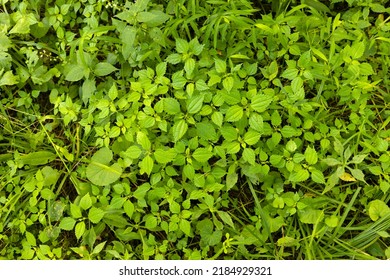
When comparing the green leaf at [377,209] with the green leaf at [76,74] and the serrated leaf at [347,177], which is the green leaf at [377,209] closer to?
the serrated leaf at [347,177]

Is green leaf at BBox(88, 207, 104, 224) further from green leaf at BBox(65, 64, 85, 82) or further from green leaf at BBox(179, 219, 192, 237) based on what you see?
green leaf at BBox(65, 64, 85, 82)

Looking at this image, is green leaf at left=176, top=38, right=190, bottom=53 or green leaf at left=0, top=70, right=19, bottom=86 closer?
green leaf at left=176, top=38, right=190, bottom=53

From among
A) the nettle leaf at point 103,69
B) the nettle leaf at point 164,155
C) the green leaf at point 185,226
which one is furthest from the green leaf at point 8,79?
the green leaf at point 185,226

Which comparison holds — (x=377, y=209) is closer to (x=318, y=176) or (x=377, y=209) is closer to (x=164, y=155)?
(x=318, y=176)

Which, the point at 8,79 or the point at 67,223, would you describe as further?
the point at 8,79

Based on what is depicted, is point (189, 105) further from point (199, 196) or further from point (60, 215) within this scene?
point (60, 215)

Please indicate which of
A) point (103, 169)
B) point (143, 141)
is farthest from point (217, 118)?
point (103, 169)

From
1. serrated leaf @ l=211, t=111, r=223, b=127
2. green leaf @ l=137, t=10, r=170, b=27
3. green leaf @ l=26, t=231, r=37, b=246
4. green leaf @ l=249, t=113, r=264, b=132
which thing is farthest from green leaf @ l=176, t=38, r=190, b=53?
green leaf @ l=26, t=231, r=37, b=246

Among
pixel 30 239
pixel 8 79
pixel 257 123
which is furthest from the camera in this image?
pixel 8 79
